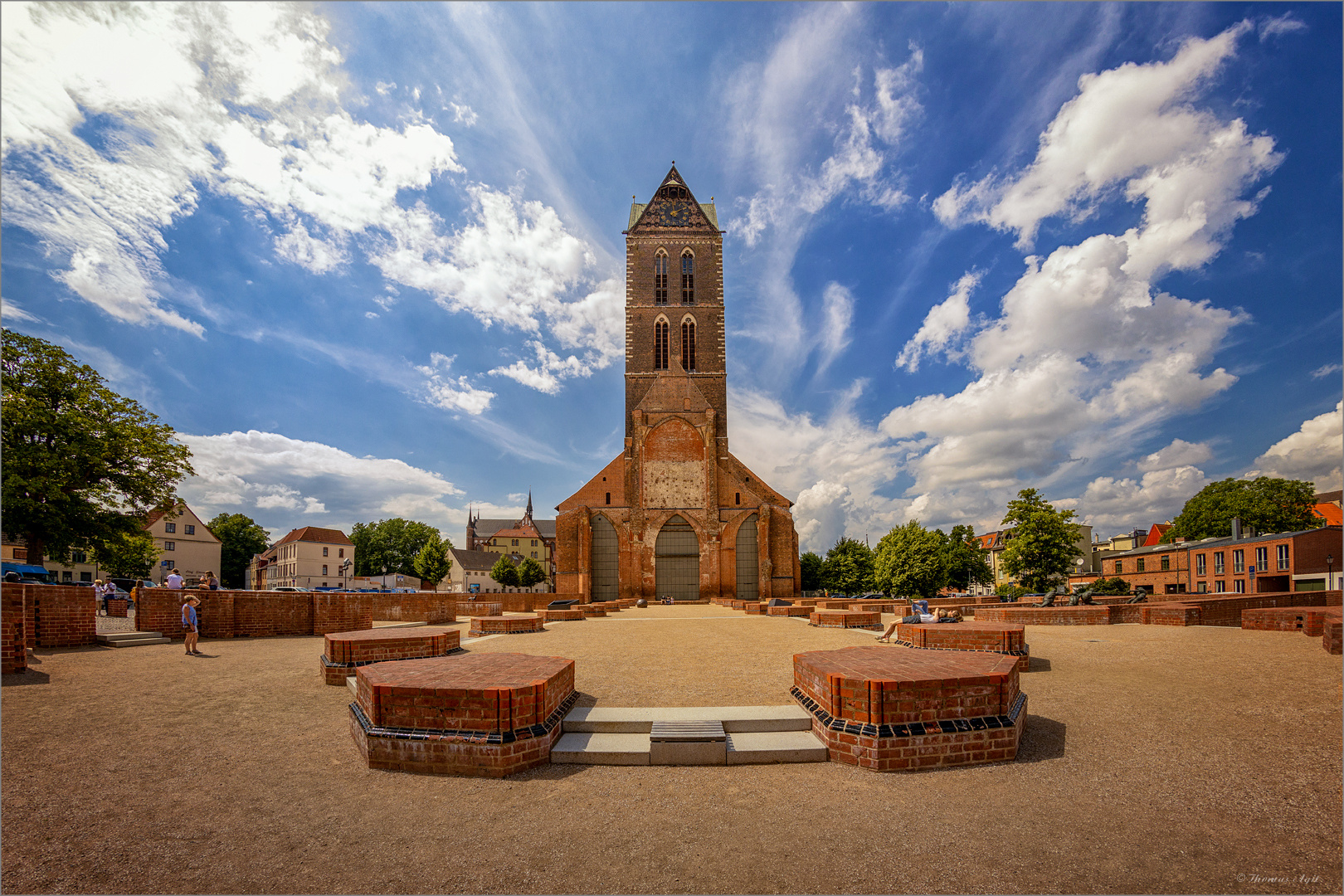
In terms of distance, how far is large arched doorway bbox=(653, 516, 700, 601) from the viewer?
4112 centimetres

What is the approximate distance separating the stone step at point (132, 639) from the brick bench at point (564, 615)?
9.99 metres

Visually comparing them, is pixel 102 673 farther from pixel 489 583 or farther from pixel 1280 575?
pixel 489 583

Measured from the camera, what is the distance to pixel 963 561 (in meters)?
50.4

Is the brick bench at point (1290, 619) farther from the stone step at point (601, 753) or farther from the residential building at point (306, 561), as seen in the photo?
the residential building at point (306, 561)

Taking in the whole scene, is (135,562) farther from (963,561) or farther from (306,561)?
(963,561)

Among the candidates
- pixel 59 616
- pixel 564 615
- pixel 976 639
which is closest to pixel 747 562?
pixel 564 615

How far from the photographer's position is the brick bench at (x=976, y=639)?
9.16 meters

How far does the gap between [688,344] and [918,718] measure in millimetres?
45671

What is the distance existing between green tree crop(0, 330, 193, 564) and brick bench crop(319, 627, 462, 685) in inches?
681

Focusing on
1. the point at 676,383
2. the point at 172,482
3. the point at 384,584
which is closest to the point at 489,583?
the point at 384,584

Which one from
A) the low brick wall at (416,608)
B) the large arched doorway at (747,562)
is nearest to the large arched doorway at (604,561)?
the large arched doorway at (747,562)

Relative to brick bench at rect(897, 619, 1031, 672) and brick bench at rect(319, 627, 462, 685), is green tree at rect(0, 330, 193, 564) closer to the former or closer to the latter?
brick bench at rect(319, 627, 462, 685)

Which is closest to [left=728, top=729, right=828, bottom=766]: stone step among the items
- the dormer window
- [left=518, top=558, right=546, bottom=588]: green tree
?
the dormer window

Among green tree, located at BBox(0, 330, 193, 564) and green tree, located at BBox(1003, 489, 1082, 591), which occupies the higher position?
green tree, located at BBox(0, 330, 193, 564)
